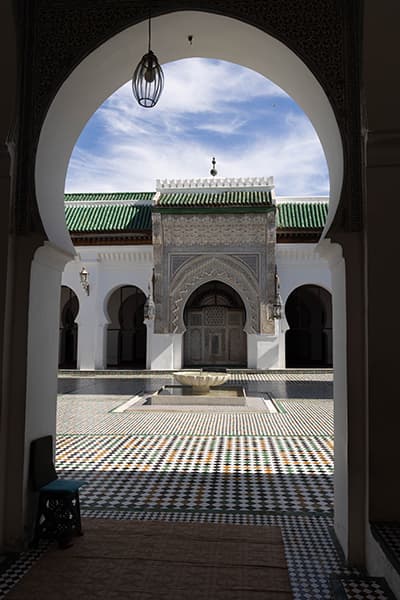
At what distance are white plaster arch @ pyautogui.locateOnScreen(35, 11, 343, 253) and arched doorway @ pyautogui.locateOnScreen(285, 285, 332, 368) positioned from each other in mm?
9297

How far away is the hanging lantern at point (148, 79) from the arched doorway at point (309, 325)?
376 inches

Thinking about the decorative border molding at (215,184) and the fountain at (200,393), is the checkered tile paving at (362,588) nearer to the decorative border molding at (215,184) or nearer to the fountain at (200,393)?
the fountain at (200,393)

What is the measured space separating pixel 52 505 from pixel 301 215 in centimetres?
928

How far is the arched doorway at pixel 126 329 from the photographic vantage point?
11.3 m

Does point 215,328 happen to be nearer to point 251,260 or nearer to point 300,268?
point 251,260

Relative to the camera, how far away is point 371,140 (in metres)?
1.73

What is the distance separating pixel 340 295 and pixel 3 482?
4.83 ft

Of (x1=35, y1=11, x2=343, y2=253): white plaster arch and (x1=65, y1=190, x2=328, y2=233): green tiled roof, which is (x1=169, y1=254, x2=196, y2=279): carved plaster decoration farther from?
(x1=35, y1=11, x2=343, y2=253): white plaster arch

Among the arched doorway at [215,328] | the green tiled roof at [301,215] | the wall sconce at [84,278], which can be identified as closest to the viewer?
the wall sconce at [84,278]

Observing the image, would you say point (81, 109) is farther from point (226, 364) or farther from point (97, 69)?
point (226, 364)

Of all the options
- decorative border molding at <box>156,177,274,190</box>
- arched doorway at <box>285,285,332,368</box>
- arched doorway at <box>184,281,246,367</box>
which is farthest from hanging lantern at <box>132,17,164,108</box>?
arched doorway at <box>285,285,332,368</box>

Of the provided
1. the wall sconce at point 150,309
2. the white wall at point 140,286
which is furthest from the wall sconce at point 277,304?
the wall sconce at point 150,309

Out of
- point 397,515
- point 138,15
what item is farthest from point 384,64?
point 397,515

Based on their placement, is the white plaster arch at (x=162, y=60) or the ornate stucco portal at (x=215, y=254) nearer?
the white plaster arch at (x=162, y=60)
